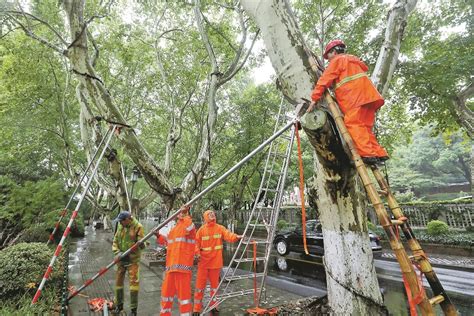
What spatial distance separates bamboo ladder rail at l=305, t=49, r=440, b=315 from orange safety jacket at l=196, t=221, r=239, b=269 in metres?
3.39

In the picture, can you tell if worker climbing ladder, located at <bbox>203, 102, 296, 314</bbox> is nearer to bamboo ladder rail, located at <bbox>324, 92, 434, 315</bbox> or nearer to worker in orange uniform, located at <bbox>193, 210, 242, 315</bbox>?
worker in orange uniform, located at <bbox>193, 210, 242, 315</bbox>

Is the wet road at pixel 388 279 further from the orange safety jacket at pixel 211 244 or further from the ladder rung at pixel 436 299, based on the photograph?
the ladder rung at pixel 436 299

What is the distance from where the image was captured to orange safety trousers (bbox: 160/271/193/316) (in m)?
4.05

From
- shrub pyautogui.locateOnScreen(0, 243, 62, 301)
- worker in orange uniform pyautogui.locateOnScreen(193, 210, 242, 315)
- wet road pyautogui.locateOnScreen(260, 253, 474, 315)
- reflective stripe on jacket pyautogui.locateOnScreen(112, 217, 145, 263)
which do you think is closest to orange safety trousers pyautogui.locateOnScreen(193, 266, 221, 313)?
worker in orange uniform pyautogui.locateOnScreen(193, 210, 242, 315)

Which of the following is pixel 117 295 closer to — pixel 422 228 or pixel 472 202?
pixel 422 228

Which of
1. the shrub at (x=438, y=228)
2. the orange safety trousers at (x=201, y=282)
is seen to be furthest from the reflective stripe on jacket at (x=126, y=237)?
the shrub at (x=438, y=228)

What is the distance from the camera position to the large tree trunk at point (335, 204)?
8.82ft

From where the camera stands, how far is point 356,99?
252 centimetres

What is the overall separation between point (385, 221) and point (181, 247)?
3172 mm

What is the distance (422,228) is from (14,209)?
16975mm

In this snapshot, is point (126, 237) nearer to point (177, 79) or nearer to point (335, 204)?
point (335, 204)

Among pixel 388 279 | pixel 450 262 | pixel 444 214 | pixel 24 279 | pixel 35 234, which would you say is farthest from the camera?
pixel 444 214

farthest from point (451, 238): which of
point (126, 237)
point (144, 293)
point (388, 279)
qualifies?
point (126, 237)

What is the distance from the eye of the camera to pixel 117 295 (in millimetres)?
4961
